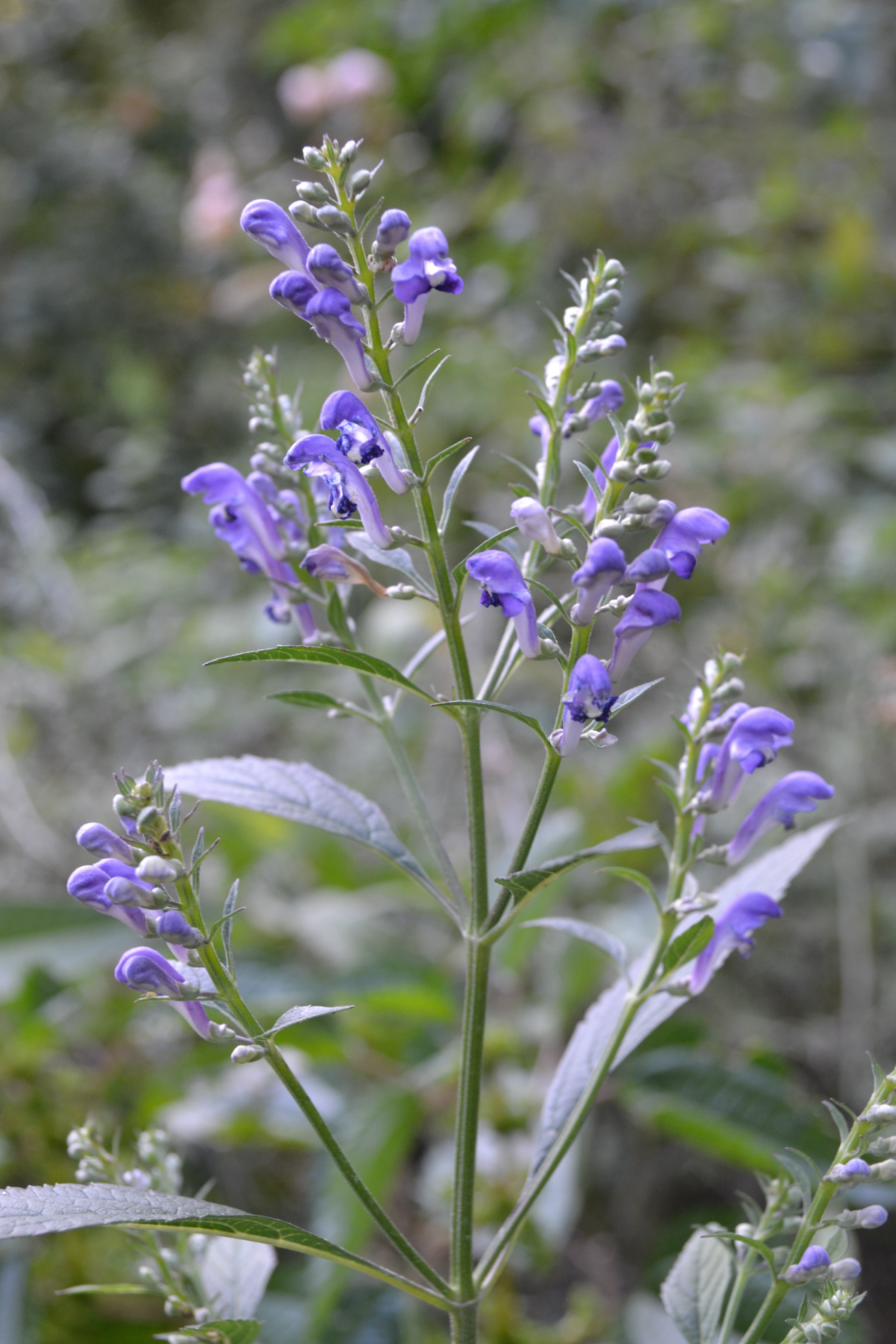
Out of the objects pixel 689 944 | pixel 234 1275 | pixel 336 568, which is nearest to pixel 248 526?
pixel 336 568

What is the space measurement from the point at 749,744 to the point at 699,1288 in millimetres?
400

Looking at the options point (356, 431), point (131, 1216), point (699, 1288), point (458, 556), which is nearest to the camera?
point (131, 1216)

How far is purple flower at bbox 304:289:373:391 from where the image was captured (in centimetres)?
61

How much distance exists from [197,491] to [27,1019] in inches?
41.7

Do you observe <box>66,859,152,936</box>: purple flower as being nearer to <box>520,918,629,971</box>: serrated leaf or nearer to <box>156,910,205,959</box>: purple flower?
<box>156,910,205,959</box>: purple flower

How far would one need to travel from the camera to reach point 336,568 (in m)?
0.73

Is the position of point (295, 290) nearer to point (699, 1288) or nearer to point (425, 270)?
point (425, 270)

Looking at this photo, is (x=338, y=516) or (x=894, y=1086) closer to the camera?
(x=894, y=1086)

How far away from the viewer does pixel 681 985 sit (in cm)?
73

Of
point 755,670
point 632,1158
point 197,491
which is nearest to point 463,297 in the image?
point 755,670

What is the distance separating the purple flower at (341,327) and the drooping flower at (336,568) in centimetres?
12

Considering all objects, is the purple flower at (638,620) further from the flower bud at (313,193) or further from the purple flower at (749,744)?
the flower bud at (313,193)

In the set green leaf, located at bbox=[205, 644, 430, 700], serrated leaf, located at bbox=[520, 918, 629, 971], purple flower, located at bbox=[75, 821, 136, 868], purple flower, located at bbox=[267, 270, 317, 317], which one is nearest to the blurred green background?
purple flower, located at bbox=[267, 270, 317, 317]

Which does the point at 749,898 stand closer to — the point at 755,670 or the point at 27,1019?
the point at 27,1019
